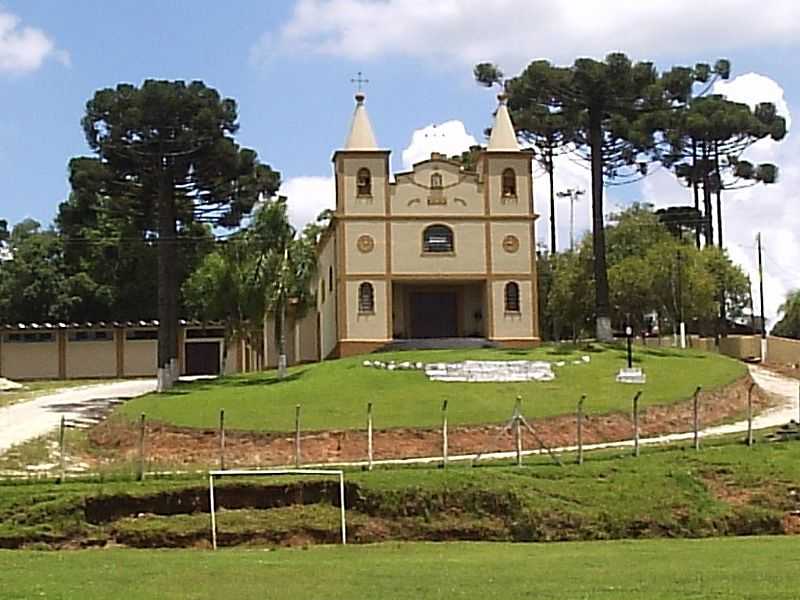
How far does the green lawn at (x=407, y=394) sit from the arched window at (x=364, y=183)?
924 centimetres

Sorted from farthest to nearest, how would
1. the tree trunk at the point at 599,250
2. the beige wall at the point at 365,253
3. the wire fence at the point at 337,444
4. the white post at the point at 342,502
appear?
the tree trunk at the point at 599,250, the beige wall at the point at 365,253, the wire fence at the point at 337,444, the white post at the point at 342,502

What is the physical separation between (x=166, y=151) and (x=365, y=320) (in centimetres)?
1153

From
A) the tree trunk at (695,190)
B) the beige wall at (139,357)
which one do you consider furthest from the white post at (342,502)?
the tree trunk at (695,190)

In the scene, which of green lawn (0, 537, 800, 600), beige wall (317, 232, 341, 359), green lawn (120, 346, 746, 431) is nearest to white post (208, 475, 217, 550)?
green lawn (0, 537, 800, 600)

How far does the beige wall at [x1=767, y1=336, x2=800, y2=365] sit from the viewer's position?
72938mm

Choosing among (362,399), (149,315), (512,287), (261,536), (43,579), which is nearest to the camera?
(43,579)

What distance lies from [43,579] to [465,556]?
7.60 m

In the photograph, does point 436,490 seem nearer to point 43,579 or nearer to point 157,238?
point 43,579

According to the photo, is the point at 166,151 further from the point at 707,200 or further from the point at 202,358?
the point at 707,200

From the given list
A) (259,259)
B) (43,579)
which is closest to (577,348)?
(259,259)

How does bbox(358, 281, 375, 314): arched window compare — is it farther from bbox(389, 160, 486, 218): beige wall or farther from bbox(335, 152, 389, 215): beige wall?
bbox(389, 160, 486, 218): beige wall

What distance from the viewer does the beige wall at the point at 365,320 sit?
6075 centimetres

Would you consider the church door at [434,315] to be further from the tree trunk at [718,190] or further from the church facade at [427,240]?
the tree trunk at [718,190]

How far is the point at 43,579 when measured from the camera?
18984 millimetres
